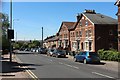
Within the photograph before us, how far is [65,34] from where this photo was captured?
282 feet

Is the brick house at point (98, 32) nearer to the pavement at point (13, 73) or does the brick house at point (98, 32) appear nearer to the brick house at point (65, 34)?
the brick house at point (65, 34)

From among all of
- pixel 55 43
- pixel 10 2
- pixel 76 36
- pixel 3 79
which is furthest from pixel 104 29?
pixel 3 79

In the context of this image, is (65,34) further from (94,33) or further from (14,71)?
(14,71)

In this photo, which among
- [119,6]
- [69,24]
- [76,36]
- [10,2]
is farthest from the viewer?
[69,24]

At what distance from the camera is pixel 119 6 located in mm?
46969

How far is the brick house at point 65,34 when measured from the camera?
83613 millimetres

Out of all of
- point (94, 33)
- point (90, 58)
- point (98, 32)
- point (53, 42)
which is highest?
point (98, 32)

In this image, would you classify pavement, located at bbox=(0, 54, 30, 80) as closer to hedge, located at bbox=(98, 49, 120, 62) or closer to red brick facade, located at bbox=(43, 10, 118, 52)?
hedge, located at bbox=(98, 49, 120, 62)

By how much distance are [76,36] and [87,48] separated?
A: 1006 cm

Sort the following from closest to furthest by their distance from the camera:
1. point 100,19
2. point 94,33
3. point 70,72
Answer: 1. point 70,72
2. point 94,33
3. point 100,19

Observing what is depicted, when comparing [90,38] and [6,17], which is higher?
[6,17]

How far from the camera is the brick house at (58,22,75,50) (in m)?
83.6

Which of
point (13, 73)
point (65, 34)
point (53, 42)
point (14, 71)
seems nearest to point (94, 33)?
point (65, 34)

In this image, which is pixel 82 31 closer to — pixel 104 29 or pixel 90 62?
pixel 104 29
